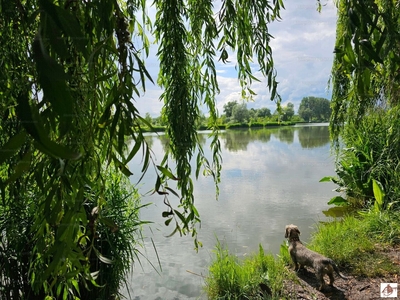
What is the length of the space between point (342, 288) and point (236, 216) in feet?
4.62

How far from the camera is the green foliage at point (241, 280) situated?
1.84 m

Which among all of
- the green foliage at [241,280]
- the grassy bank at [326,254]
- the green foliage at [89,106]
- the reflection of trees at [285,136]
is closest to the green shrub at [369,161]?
the grassy bank at [326,254]

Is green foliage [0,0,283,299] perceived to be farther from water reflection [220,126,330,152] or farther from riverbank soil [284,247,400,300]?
water reflection [220,126,330,152]

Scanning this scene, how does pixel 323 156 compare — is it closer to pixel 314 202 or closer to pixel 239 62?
pixel 314 202

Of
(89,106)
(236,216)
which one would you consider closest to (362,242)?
(236,216)

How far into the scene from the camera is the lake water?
7.07 feet

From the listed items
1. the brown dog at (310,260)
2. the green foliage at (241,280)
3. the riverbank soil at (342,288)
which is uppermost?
the brown dog at (310,260)

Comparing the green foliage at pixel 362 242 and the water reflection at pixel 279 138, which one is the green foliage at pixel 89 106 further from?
the water reflection at pixel 279 138

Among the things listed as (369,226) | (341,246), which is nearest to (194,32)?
(341,246)

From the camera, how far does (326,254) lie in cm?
224

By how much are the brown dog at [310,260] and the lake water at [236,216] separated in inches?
16.5

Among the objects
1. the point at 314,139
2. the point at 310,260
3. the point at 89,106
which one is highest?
the point at 89,106

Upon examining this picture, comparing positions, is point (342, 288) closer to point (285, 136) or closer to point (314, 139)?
point (314, 139)

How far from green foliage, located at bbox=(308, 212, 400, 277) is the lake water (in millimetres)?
351
